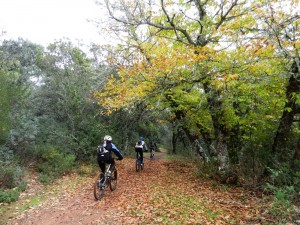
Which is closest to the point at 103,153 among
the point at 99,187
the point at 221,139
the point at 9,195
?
the point at 99,187

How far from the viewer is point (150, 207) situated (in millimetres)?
7078

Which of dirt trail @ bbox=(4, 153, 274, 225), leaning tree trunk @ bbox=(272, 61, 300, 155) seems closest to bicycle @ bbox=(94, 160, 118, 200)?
dirt trail @ bbox=(4, 153, 274, 225)

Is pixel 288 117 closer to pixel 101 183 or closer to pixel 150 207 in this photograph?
pixel 150 207

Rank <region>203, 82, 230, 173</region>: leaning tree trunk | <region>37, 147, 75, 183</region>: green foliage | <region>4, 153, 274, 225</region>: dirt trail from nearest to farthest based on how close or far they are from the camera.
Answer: <region>4, 153, 274, 225</region>: dirt trail, <region>203, 82, 230, 173</region>: leaning tree trunk, <region>37, 147, 75, 183</region>: green foliage

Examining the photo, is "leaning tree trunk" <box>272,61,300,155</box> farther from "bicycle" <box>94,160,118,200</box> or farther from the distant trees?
"bicycle" <box>94,160,118,200</box>

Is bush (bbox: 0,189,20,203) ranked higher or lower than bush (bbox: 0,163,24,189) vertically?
lower

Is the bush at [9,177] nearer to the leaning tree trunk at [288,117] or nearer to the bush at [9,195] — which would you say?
the bush at [9,195]

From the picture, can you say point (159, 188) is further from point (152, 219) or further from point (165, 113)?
point (165, 113)

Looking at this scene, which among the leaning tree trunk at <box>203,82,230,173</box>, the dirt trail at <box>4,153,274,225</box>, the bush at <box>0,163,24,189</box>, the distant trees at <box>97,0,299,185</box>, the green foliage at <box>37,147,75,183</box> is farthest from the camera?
the green foliage at <box>37,147,75,183</box>

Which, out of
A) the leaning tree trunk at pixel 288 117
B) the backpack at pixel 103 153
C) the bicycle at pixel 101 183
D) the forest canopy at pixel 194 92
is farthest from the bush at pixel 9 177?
the leaning tree trunk at pixel 288 117

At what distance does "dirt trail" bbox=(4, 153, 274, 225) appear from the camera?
612 cm

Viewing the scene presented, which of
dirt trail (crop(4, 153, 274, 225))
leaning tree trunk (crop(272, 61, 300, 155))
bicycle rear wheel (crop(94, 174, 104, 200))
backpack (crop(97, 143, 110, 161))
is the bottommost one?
dirt trail (crop(4, 153, 274, 225))

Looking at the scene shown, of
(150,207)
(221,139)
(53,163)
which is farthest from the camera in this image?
(53,163)

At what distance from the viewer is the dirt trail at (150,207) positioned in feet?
20.1
